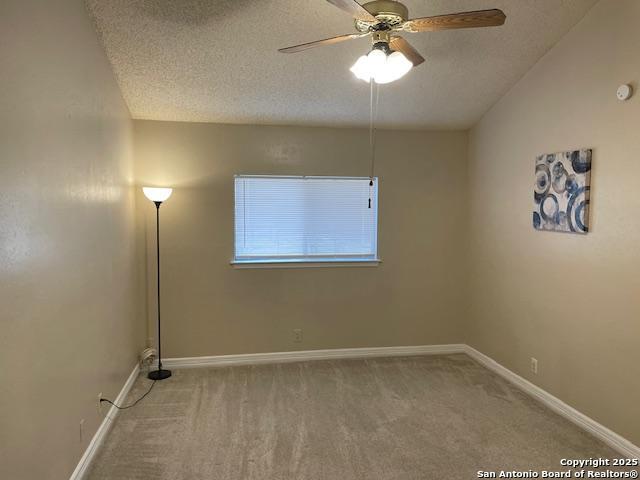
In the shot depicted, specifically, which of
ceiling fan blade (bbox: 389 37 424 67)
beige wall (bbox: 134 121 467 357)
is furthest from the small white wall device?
beige wall (bbox: 134 121 467 357)

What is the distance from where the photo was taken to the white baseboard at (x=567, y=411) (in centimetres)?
247

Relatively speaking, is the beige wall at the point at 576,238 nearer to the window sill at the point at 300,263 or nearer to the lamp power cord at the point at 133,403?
the window sill at the point at 300,263

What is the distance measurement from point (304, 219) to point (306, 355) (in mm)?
1346

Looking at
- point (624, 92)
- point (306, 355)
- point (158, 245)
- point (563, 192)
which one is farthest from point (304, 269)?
point (624, 92)

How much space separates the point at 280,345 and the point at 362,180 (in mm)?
1826

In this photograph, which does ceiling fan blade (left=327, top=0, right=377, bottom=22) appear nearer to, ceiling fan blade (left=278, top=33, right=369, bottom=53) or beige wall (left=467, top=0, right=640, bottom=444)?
ceiling fan blade (left=278, top=33, right=369, bottom=53)

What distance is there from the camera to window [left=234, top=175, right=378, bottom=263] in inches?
155

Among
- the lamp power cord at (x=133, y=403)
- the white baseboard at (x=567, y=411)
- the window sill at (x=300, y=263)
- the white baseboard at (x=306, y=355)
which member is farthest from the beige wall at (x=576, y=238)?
the lamp power cord at (x=133, y=403)

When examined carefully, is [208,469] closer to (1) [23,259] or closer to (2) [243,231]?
(1) [23,259]

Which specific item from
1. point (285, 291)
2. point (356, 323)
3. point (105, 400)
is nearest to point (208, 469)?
point (105, 400)

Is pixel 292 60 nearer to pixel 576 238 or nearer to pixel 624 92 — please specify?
pixel 624 92

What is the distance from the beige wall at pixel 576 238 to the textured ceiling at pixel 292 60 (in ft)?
0.93

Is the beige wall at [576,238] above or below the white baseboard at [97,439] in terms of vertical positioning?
above

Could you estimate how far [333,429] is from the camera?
2.77 m
